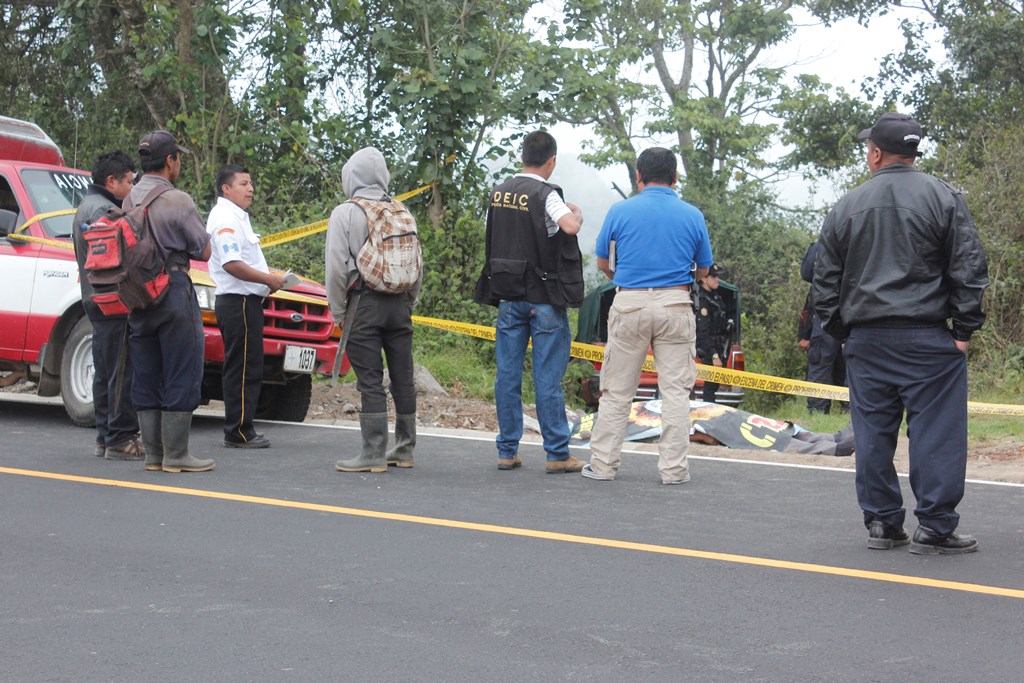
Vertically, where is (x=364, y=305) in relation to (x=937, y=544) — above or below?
above

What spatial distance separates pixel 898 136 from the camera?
5676 mm

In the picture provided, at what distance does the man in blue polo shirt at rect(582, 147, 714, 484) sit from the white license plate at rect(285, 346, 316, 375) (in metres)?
2.85

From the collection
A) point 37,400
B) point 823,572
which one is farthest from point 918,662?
point 37,400

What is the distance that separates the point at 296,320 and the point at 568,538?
14.4ft

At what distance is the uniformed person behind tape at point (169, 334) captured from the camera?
25.0 feet

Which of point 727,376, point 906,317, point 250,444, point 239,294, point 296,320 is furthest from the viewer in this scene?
point 727,376

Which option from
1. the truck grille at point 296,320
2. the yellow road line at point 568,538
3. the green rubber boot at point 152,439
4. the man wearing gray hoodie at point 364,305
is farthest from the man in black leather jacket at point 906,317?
the truck grille at point 296,320

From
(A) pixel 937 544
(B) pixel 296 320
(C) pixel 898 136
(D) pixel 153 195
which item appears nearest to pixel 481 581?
(A) pixel 937 544

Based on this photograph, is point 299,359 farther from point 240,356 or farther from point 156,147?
point 156,147

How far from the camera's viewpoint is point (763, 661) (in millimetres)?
4266

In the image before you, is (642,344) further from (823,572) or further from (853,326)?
(823,572)

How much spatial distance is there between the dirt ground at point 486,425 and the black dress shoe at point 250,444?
5.57 ft

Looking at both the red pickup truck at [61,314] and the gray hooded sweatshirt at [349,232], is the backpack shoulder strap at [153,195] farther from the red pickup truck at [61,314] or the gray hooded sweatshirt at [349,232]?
the red pickup truck at [61,314]

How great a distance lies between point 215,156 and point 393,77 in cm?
322
